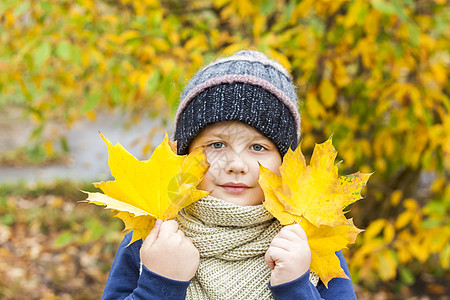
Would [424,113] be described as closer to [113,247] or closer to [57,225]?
[113,247]

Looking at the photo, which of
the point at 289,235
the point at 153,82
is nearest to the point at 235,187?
the point at 289,235

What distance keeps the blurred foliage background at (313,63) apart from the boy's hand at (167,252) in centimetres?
82

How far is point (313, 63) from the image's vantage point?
7.43 feet

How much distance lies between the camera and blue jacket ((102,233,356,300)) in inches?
40.4

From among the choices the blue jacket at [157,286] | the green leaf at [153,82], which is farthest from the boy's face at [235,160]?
the green leaf at [153,82]

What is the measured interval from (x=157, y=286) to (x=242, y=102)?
519 mm

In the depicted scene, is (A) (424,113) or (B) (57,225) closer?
(A) (424,113)

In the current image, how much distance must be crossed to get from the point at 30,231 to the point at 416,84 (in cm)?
400

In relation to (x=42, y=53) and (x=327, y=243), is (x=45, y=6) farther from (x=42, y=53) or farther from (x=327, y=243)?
(x=327, y=243)

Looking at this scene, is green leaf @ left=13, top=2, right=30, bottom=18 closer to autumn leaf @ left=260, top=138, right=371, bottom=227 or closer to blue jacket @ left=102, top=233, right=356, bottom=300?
blue jacket @ left=102, top=233, right=356, bottom=300

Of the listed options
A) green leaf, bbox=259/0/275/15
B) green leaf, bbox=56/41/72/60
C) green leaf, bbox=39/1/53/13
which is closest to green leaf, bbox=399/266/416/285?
green leaf, bbox=259/0/275/15

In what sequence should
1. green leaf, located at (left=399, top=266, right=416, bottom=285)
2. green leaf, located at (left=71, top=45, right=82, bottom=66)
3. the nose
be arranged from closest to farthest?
the nose, green leaf, located at (left=71, top=45, right=82, bottom=66), green leaf, located at (left=399, top=266, right=416, bottom=285)

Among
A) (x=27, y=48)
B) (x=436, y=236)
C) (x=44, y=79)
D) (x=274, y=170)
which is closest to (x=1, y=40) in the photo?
(x=44, y=79)

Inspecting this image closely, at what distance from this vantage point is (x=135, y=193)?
3.50ft
